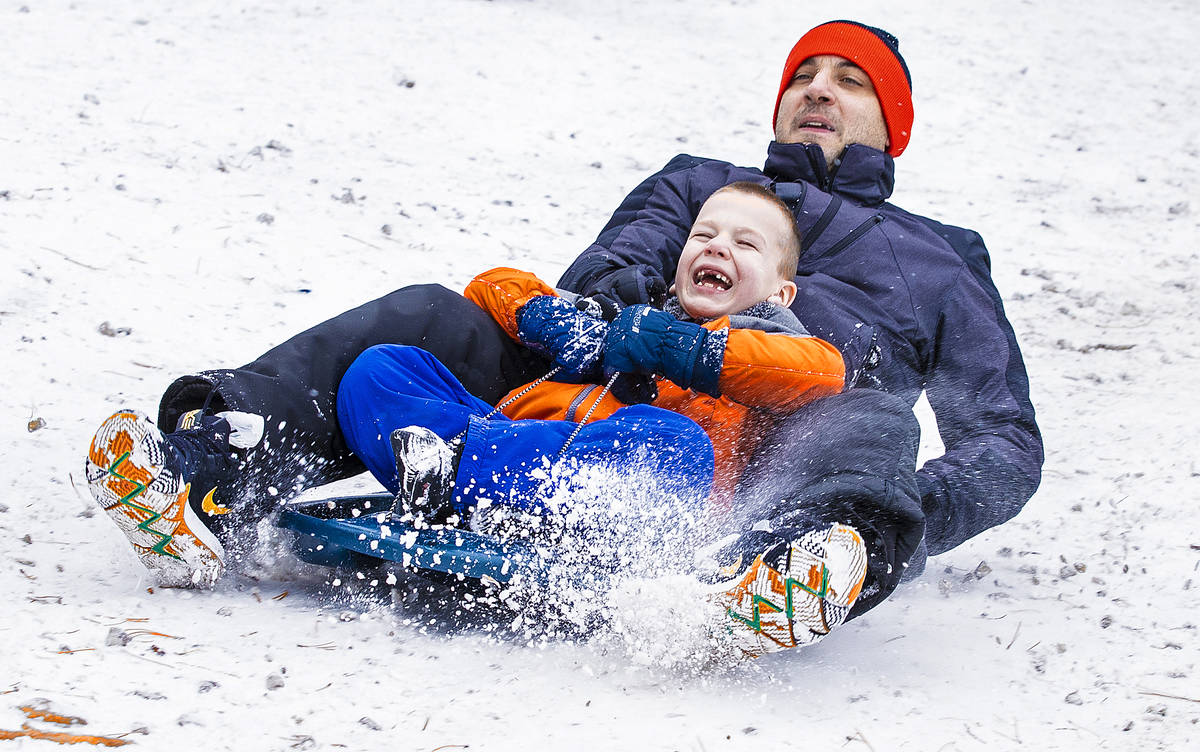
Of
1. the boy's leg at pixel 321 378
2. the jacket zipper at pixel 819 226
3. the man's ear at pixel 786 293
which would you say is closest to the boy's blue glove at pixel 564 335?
the boy's leg at pixel 321 378

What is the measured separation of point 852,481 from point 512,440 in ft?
2.08

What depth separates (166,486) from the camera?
6.54 ft

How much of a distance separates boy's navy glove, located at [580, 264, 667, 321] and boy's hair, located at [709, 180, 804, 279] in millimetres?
298

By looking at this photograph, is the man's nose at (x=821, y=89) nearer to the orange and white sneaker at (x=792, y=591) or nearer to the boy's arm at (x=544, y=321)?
the boy's arm at (x=544, y=321)

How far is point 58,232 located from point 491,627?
2514 millimetres

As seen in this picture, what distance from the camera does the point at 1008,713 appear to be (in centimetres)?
199

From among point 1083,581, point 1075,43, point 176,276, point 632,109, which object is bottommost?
point 1083,581

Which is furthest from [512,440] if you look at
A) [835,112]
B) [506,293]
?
[835,112]

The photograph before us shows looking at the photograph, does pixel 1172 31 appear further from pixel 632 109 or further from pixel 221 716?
pixel 221 716

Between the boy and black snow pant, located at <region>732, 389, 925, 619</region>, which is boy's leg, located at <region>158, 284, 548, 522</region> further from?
black snow pant, located at <region>732, 389, 925, 619</region>

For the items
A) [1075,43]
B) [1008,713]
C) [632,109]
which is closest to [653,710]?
[1008,713]

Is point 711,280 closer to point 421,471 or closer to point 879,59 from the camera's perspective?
point 421,471

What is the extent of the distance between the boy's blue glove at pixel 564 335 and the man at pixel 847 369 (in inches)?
4.5

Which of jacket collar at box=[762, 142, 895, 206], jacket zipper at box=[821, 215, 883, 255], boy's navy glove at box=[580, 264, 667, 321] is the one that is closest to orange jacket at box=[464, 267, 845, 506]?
boy's navy glove at box=[580, 264, 667, 321]
